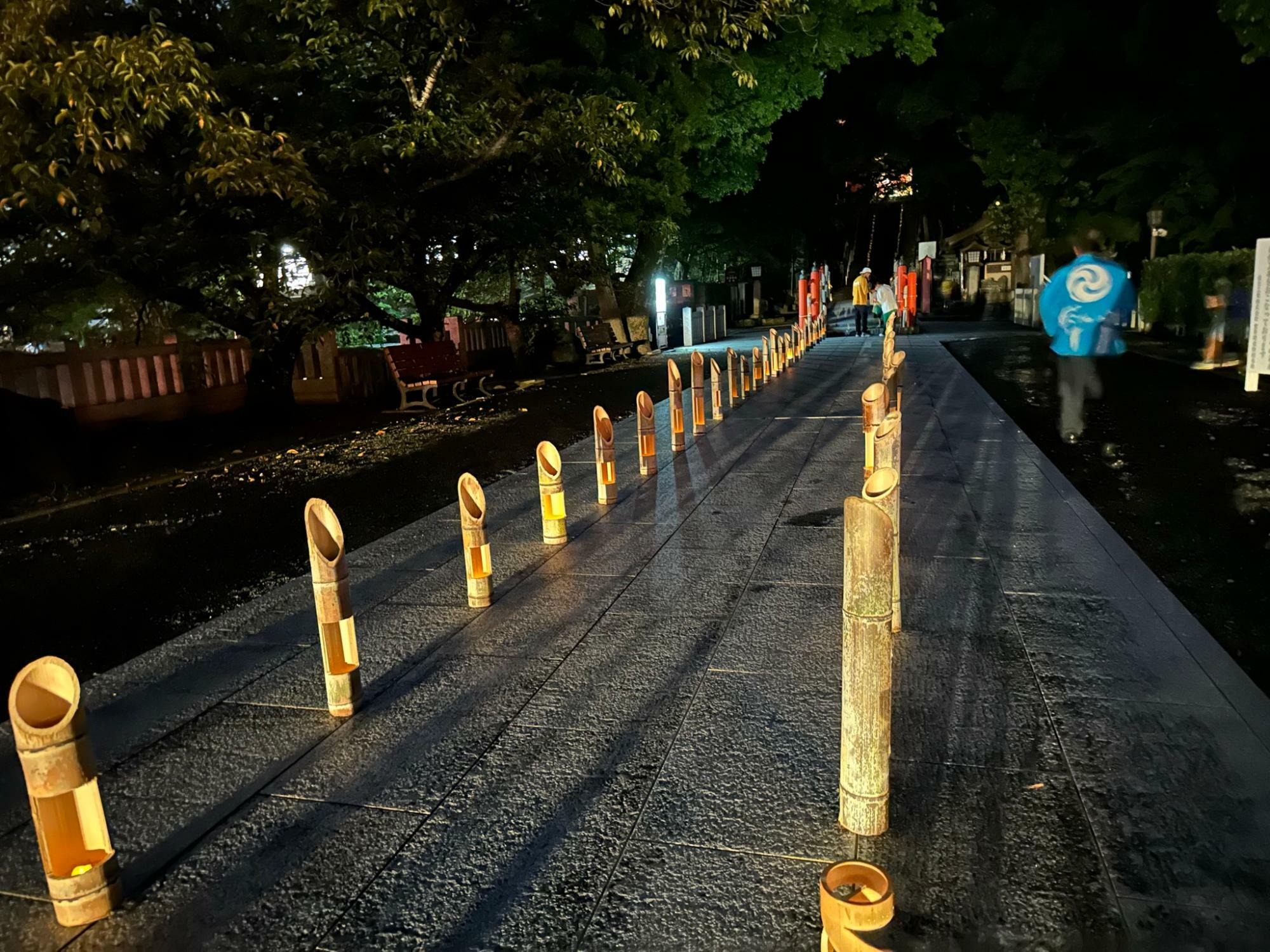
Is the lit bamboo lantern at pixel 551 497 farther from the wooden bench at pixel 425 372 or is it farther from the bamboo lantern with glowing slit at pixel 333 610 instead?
the wooden bench at pixel 425 372

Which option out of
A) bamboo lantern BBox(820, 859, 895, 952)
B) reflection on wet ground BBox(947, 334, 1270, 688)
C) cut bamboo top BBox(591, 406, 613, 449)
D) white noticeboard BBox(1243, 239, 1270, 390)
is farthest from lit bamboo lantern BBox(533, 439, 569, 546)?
white noticeboard BBox(1243, 239, 1270, 390)

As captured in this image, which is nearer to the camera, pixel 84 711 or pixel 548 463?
pixel 84 711

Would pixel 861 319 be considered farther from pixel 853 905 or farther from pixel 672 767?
pixel 853 905

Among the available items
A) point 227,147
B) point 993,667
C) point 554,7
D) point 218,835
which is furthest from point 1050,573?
point 554,7

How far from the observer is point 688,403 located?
49.8 ft

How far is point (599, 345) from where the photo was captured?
2372 cm

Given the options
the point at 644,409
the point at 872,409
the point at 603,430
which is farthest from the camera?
the point at 644,409

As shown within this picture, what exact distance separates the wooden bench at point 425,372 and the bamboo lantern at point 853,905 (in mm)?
13578

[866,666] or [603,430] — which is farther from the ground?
[603,430]

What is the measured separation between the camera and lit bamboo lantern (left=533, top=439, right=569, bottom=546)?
20.9 feet

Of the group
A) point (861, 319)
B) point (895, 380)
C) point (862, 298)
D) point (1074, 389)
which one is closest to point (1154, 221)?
point (862, 298)

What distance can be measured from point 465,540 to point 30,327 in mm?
13696

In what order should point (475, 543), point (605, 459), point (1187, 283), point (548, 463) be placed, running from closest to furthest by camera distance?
point (475, 543), point (548, 463), point (605, 459), point (1187, 283)

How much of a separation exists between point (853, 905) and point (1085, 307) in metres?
12.0
